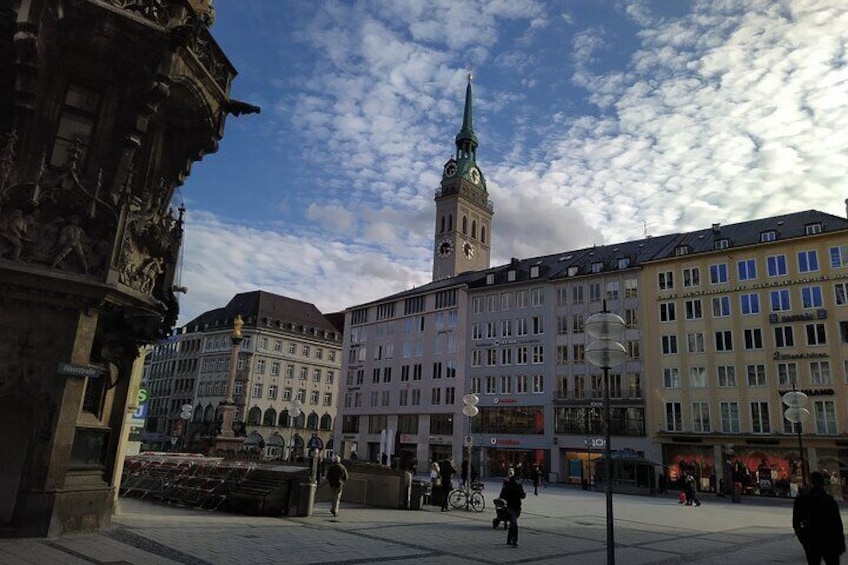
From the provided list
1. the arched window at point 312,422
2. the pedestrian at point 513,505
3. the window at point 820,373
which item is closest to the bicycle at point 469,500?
the pedestrian at point 513,505

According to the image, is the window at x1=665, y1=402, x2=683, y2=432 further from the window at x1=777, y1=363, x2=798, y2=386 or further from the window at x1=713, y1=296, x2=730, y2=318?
the window at x1=713, y1=296, x2=730, y2=318

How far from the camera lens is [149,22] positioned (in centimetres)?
1335

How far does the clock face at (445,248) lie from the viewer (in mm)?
112000

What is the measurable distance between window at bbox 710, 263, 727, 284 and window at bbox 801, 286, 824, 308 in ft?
19.6

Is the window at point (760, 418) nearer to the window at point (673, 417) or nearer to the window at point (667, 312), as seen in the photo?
the window at point (673, 417)

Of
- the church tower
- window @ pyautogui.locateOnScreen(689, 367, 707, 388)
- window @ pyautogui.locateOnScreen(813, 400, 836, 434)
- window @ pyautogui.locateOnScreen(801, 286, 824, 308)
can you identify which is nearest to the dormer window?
window @ pyautogui.locateOnScreen(801, 286, 824, 308)

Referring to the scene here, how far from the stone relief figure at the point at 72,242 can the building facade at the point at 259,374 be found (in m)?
85.0

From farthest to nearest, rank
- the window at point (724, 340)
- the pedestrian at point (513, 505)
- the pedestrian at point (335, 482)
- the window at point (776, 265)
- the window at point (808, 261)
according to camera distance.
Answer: the window at point (724, 340), the window at point (776, 265), the window at point (808, 261), the pedestrian at point (335, 482), the pedestrian at point (513, 505)

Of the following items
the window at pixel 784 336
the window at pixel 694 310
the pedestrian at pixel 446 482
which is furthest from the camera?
the window at pixel 694 310

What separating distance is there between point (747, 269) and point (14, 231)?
52.8m

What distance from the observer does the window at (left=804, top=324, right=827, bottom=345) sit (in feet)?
155

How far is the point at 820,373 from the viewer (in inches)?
1844

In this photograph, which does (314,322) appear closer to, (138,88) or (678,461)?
(678,461)

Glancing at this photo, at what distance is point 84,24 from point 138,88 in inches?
61.7
